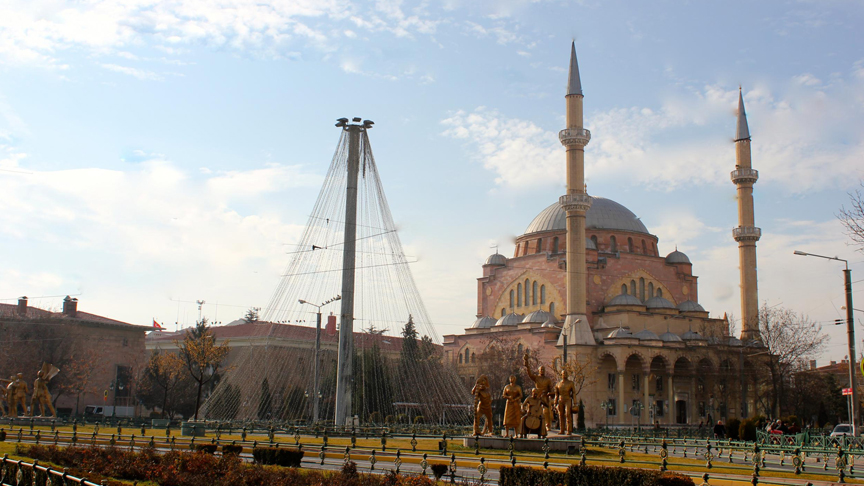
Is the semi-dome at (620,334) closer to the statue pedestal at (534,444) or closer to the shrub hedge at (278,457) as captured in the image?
the statue pedestal at (534,444)

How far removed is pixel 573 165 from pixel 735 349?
1697cm

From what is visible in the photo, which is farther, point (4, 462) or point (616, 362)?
point (616, 362)

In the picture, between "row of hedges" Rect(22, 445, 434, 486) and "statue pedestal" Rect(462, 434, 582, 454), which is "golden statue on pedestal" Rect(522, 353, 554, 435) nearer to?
"statue pedestal" Rect(462, 434, 582, 454)

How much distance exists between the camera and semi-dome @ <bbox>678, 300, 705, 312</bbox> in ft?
211

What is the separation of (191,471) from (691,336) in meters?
51.7

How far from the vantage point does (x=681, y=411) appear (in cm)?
5953

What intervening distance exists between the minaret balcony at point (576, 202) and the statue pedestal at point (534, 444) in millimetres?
33008

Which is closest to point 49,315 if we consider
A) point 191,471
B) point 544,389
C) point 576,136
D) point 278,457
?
point 576,136

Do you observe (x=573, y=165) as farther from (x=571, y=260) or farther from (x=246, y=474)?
(x=246, y=474)

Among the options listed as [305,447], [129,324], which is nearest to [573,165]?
[129,324]

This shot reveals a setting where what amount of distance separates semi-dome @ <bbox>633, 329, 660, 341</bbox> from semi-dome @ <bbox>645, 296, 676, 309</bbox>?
4.60 m

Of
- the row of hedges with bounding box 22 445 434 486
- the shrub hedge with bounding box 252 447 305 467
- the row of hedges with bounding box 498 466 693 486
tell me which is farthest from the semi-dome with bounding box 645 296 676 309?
the row of hedges with bounding box 22 445 434 486

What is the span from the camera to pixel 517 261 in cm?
6756

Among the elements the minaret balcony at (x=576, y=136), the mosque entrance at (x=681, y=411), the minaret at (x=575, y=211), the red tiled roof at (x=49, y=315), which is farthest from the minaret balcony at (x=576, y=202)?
the red tiled roof at (x=49, y=315)
